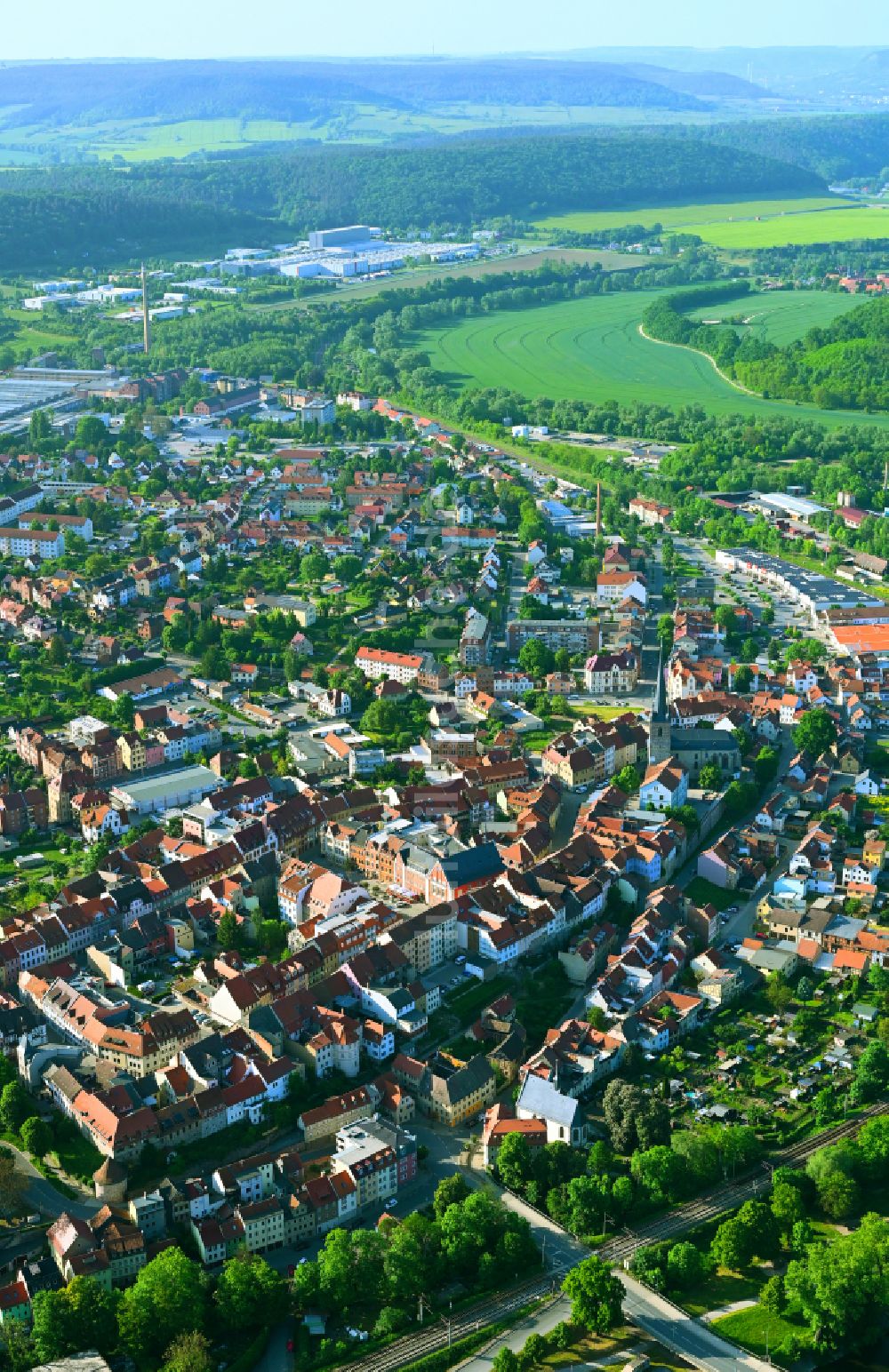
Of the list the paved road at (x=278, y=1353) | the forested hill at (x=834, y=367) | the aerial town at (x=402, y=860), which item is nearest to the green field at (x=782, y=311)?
the forested hill at (x=834, y=367)

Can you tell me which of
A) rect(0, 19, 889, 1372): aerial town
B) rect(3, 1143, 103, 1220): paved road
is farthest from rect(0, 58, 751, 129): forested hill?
rect(3, 1143, 103, 1220): paved road

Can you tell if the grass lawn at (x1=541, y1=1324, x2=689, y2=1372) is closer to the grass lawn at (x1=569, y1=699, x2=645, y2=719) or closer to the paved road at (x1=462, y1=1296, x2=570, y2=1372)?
the paved road at (x1=462, y1=1296, x2=570, y2=1372)

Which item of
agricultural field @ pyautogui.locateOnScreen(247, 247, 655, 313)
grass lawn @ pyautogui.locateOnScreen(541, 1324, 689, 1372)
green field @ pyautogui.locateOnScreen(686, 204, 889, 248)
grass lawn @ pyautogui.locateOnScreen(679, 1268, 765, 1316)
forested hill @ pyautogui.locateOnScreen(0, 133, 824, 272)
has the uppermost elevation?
forested hill @ pyautogui.locateOnScreen(0, 133, 824, 272)

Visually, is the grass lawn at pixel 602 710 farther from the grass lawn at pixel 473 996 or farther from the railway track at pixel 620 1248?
the railway track at pixel 620 1248

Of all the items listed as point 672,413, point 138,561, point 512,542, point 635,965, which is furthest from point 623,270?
point 635,965

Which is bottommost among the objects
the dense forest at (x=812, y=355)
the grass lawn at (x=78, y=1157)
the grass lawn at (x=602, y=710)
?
the grass lawn at (x=78, y=1157)

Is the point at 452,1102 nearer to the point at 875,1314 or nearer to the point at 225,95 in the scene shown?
the point at 875,1314

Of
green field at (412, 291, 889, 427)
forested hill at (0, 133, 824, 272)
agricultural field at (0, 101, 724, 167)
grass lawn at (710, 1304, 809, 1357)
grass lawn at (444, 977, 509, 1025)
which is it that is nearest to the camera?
grass lawn at (710, 1304, 809, 1357)
